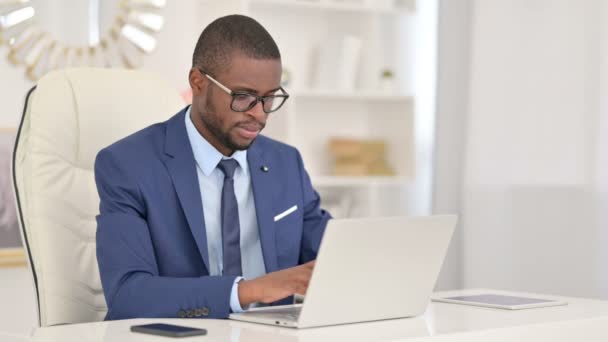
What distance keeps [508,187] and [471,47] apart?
600 millimetres

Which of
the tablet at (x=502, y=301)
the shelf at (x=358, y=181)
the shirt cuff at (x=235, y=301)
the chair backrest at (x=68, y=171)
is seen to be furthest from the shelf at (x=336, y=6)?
the shirt cuff at (x=235, y=301)

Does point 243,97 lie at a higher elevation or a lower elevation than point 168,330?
higher

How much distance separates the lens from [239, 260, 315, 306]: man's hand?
1629mm

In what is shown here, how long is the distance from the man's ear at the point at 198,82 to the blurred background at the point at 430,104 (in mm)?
1579

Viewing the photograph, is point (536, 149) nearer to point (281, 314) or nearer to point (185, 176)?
point (185, 176)

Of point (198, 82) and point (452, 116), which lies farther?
point (452, 116)

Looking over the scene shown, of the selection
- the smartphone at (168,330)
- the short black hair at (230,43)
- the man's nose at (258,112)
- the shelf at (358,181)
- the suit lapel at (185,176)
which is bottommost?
the shelf at (358,181)

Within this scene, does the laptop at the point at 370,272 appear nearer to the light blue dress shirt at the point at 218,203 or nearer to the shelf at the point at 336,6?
the light blue dress shirt at the point at 218,203

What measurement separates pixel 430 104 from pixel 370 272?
2993mm

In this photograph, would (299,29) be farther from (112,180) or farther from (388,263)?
(388,263)

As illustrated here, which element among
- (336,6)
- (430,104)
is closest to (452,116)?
(430,104)

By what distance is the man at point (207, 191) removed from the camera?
1.86m

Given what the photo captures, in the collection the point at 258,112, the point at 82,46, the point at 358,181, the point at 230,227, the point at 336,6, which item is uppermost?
the point at 336,6

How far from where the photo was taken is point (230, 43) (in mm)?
2043
